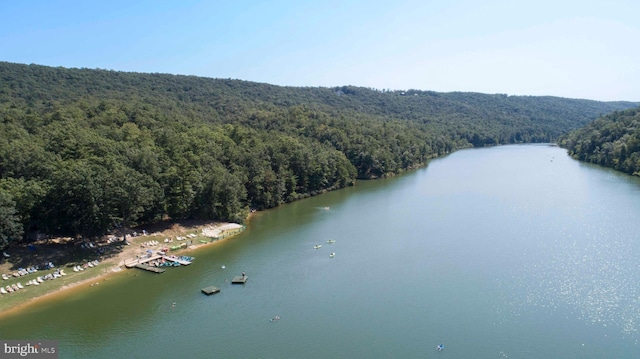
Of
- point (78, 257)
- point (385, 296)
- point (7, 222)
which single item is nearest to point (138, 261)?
point (78, 257)

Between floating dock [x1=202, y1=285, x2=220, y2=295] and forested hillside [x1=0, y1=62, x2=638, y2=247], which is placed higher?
forested hillside [x1=0, y1=62, x2=638, y2=247]

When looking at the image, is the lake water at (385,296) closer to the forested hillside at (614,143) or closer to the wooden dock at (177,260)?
the wooden dock at (177,260)

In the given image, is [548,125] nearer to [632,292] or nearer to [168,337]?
[632,292]

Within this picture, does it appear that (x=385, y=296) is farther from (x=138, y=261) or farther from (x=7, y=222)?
(x=7, y=222)

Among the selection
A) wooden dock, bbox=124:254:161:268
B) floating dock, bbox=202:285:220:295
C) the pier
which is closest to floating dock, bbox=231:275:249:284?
floating dock, bbox=202:285:220:295

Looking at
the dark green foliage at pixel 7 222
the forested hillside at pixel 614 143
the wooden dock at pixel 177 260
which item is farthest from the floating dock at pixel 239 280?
the forested hillside at pixel 614 143

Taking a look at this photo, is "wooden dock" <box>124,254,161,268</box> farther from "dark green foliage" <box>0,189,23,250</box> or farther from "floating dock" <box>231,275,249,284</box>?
"floating dock" <box>231,275,249,284</box>
